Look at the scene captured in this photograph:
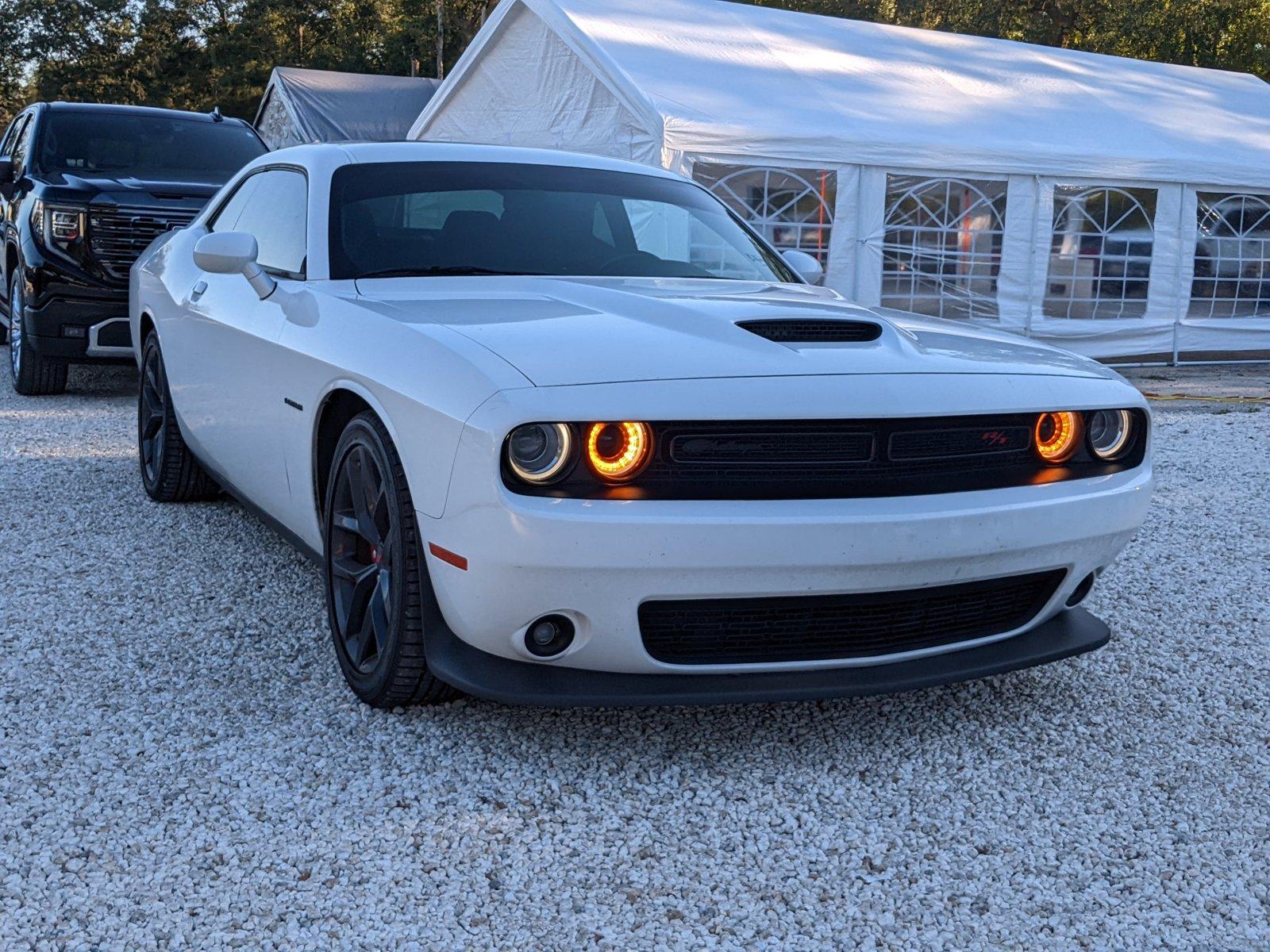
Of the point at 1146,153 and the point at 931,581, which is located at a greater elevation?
the point at 1146,153

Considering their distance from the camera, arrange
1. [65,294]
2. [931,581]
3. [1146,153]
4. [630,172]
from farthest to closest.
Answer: [1146,153] → [65,294] → [630,172] → [931,581]

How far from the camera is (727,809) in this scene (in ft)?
8.66

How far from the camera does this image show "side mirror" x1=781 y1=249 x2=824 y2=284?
14.4 ft

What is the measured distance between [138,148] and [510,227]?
6113 mm

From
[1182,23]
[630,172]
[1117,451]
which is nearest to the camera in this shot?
[1117,451]

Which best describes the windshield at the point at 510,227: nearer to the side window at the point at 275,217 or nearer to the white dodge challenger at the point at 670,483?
the white dodge challenger at the point at 670,483

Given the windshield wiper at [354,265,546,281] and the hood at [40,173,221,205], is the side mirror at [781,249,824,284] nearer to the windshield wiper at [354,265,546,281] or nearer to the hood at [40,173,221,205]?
A: the windshield wiper at [354,265,546,281]

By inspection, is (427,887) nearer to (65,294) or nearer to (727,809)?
(727,809)

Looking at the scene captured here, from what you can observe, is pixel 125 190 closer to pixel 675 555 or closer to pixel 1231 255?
pixel 675 555

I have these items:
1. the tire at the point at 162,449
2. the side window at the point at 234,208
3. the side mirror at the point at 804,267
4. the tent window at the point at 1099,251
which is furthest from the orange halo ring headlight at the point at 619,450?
the tent window at the point at 1099,251

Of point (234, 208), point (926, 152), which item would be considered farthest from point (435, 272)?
point (926, 152)

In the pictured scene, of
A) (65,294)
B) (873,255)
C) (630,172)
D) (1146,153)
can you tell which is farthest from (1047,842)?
(1146,153)

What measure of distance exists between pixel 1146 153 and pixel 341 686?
11980 millimetres

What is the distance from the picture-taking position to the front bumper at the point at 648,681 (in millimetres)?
2617
